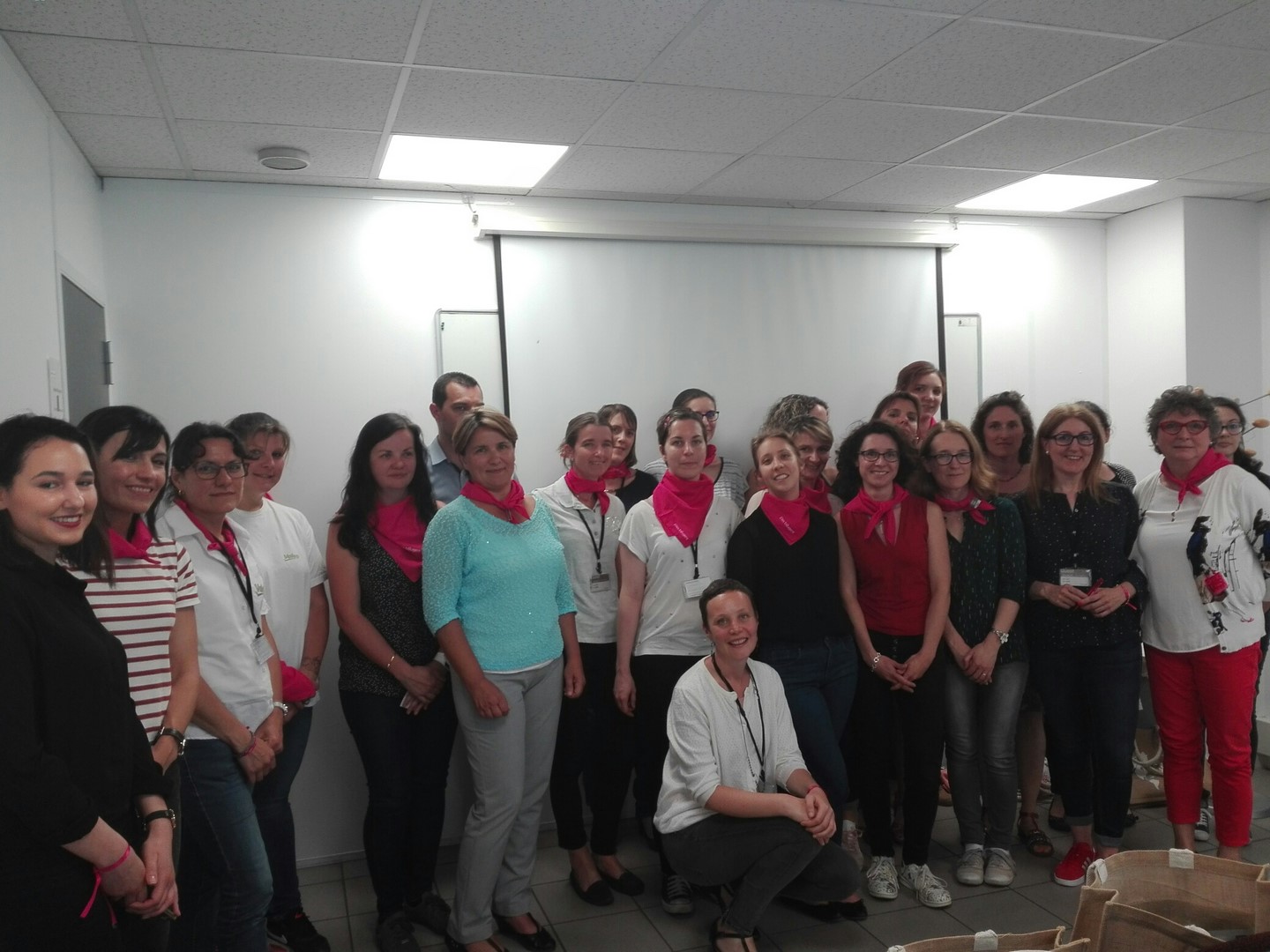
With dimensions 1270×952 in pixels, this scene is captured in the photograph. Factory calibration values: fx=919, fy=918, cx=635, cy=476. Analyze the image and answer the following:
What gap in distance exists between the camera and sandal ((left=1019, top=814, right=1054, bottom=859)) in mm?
3461

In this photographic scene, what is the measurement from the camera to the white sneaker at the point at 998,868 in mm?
3219

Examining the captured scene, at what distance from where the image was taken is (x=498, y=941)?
9.30 feet

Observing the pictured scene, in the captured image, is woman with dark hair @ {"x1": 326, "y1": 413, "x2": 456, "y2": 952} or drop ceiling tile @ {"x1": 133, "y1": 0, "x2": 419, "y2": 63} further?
woman with dark hair @ {"x1": 326, "y1": 413, "x2": 456, "y2": 952}

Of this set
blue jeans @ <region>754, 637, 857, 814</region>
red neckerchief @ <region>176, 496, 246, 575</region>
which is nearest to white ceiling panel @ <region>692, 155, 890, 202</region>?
blue jeans @ <region>754, 637, 857, 814</region>

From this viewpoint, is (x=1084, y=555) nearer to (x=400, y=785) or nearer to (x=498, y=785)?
(x=498, y=785)

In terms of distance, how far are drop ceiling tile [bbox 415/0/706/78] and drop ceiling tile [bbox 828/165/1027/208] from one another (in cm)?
172

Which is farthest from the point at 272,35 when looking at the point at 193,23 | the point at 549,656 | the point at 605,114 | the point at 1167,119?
the point at 1167,119

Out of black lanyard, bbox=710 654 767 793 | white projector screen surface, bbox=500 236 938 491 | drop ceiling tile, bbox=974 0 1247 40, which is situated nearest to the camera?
drop ceiling tile, bbox=974 0 1247 40

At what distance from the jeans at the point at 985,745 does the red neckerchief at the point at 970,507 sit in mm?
524

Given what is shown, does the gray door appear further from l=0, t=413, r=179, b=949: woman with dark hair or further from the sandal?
the sandal

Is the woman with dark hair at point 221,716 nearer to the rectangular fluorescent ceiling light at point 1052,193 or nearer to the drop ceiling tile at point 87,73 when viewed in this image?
the drop ceiling tile at point 87,73

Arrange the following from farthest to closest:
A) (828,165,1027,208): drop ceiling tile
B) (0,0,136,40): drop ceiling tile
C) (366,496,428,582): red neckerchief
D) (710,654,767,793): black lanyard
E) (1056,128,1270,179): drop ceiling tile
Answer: (828,165,1027,208): drop ceiling tile, (1056,128,1270,179): drop ceiling tile, (366,496,428,582): red neckerchief, (710,654,767,793): black lanyard, (0,0,136,40): drop ceiling tile

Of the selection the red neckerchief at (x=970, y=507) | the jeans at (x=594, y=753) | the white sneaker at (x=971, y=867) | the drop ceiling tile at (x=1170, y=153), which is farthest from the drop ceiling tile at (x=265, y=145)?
the white sneaker at (x=971, y=867)

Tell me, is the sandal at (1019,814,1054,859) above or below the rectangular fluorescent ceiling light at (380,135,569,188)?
below
